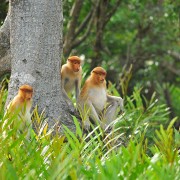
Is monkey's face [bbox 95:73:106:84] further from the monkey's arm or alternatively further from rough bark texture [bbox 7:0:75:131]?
rough bark texture [bbox 7:0:75:131]

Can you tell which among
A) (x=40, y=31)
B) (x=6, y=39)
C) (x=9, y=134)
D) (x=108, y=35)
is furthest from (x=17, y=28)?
(x=108, y=35)

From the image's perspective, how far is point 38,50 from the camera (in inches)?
291

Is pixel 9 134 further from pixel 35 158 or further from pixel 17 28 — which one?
pixel 17 28

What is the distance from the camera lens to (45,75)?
7.45m

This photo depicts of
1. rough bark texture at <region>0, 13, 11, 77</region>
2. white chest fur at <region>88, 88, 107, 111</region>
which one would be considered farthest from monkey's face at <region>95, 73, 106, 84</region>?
rough bark texture at <region>0, 13, 11, 77</region>

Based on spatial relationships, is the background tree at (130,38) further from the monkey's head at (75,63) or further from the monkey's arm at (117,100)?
the monkey's head at (75,63)

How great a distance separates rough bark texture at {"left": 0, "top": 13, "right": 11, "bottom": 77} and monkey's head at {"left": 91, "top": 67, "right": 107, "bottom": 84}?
103 cm

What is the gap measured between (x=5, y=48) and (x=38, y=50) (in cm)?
91

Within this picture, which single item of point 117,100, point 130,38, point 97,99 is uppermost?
point 97,99

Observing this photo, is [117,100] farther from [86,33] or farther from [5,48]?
[86,33]

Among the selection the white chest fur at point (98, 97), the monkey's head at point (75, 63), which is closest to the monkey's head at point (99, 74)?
the white chest fur at point (98, 97)

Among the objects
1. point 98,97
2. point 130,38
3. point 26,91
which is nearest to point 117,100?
point 98,97

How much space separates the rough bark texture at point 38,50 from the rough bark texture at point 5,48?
642 mm

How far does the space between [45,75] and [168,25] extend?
8.42m
